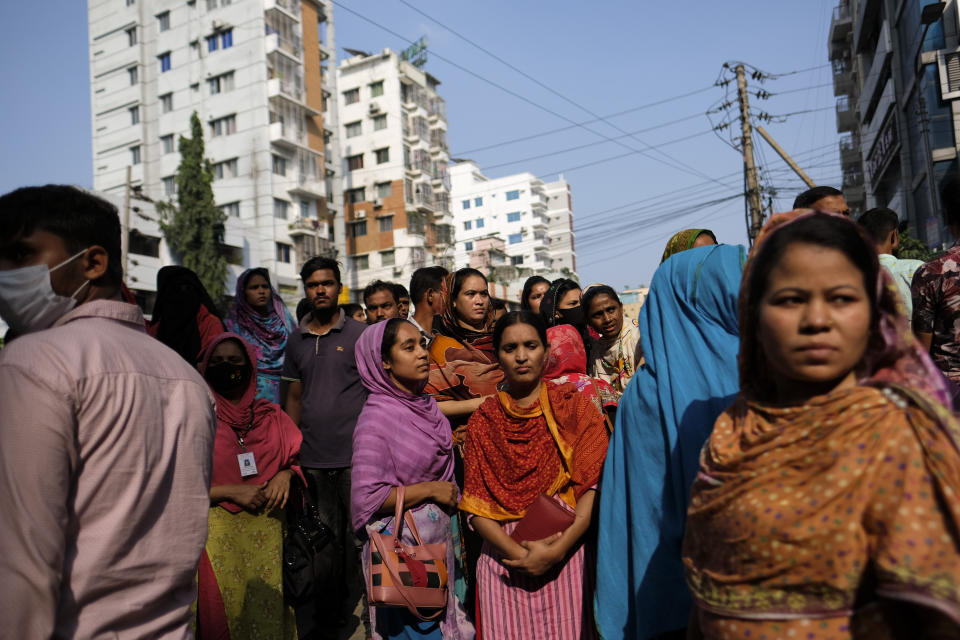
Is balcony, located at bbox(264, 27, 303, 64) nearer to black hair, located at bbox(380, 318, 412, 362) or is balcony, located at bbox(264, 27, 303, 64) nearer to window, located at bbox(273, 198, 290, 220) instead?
window, located at bbox(273, 198, 290, 220)

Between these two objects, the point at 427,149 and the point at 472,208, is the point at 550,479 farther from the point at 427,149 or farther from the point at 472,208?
the point at 472,208

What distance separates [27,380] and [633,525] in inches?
76.8

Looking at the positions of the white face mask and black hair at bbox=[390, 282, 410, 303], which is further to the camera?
black hair at bbox=[390, 282, 410, 303]

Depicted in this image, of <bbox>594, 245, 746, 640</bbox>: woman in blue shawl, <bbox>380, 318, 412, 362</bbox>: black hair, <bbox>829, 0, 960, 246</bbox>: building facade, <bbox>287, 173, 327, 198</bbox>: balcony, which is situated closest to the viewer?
<bbox>594, 245, 746, 640</bbox>: woman in blue shawl

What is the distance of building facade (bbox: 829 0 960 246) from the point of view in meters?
18.4

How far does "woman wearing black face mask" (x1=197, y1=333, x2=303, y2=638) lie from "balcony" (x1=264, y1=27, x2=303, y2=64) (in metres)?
37.1

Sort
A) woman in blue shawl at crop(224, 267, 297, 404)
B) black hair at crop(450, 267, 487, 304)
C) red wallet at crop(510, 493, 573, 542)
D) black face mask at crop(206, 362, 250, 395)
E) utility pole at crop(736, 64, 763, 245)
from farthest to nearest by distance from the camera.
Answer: utility pole at crop(736, 64, 763, 245)
woman in blue shawl at crop(224, 267, 297, 404)
black hair at crop(450, 267, 487, 304)
black face mask at crop(206, 362, 250, 395)
red wallet at crop(510, 493, 573, 542)

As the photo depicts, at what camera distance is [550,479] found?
→ 115 inches

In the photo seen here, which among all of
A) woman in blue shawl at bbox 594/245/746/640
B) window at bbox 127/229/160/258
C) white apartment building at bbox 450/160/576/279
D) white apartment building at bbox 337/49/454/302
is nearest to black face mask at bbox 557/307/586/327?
woman in blue shawl at bbox 594/245/746/640

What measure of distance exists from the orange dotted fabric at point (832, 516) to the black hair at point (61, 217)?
1.63 m

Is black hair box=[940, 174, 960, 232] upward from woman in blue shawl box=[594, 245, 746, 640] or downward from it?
upward

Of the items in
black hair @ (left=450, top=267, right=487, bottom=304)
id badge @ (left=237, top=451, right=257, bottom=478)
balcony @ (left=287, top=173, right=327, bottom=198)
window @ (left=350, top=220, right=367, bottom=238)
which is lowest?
id badge @ (left=237, top=451, right=257, bottom=478)

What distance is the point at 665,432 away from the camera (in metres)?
2.46

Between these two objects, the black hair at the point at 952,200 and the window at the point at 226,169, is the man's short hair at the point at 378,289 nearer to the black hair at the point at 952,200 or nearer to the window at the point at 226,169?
the black hair at the point at 952,200
